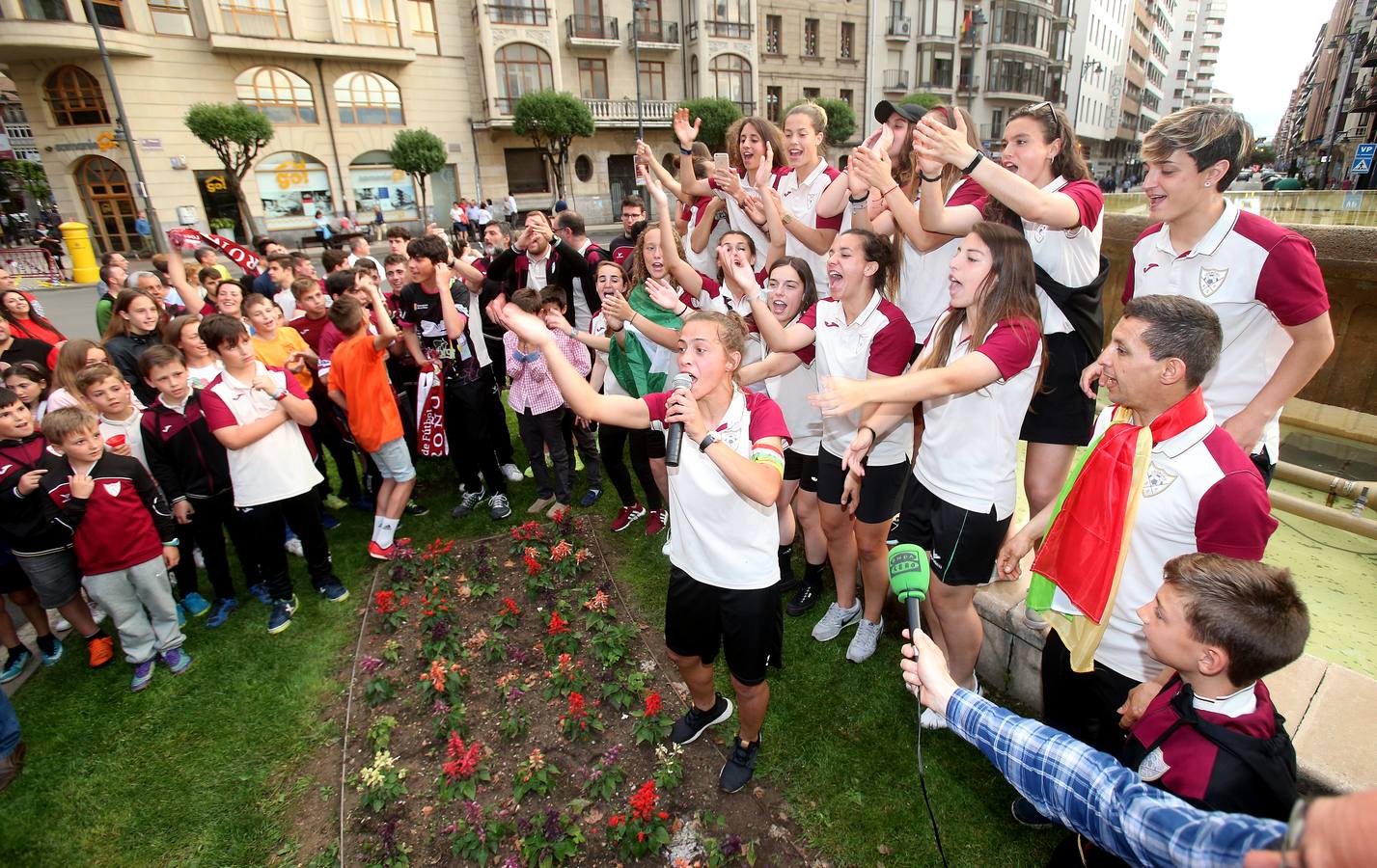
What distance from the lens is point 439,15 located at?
31.8 meters

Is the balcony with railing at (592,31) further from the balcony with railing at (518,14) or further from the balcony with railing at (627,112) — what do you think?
the balcony with railing at (627,112)

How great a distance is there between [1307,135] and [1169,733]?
347 ft

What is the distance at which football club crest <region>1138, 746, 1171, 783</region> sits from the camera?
182 cm

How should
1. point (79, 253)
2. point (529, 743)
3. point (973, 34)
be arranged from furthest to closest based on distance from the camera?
point (973, 34), point (79, 253), point (529, 743)

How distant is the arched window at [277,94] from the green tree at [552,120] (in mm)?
9038

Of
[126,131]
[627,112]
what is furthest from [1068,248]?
[627,112]

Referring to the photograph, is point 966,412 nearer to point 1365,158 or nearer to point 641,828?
point 641,828

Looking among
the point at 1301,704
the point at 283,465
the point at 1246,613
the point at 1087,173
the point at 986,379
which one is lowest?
the point at 1301,704

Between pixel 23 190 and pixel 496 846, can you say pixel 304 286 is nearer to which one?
pixel 496 846

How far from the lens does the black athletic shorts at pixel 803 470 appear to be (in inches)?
167

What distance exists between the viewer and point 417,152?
2952cm

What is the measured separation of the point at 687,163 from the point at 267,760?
220 inches

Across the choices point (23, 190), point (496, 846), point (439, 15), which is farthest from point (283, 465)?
point (23, 190)

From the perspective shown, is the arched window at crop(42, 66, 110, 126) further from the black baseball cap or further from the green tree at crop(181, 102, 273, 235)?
the black baseball cap
